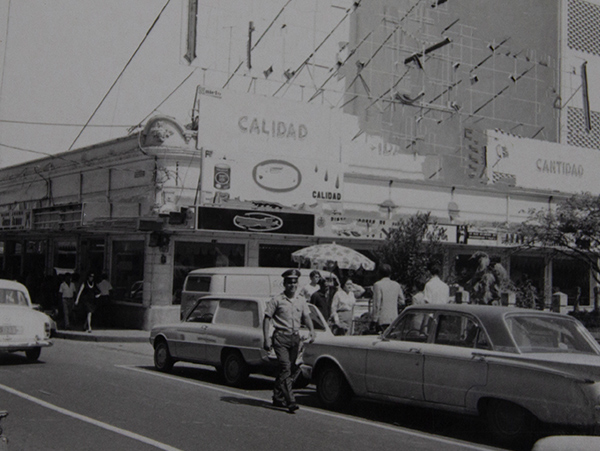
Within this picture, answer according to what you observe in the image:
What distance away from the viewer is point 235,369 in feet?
36.8

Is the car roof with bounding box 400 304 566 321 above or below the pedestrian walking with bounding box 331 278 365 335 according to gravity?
above

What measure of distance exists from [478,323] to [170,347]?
638cm

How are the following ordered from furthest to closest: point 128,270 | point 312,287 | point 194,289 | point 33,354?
point 128,270 < point 194,289 < point 312,287 < point 33,354

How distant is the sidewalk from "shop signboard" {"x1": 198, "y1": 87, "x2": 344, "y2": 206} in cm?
429

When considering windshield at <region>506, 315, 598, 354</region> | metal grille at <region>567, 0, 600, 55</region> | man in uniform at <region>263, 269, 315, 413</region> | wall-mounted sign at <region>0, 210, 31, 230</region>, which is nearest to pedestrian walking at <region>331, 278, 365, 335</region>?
man in uniform at <region>263, 269, 315, 413</region>

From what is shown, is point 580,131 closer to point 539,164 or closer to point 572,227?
point 539,164

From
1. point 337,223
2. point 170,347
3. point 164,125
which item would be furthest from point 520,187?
point 170,347

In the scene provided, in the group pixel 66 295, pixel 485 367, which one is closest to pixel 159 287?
pixel 66 295

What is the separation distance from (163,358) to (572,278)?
76.4ft

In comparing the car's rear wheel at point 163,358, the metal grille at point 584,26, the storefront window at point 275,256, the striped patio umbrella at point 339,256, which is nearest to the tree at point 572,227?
the striped patio umbrella at point 339,256

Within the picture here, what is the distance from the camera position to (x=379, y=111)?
31.3 meters

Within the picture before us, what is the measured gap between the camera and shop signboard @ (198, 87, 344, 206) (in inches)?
822

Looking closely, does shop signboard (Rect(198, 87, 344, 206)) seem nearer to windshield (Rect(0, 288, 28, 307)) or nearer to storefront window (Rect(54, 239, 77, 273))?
windshield (Rect(0, 288, 28, 307))

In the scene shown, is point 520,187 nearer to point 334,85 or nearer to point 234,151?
point 334,85
